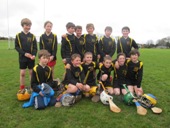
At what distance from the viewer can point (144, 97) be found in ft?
17.3

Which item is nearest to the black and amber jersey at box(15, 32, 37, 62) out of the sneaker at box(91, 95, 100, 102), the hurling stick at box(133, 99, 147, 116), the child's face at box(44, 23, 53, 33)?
the child's face at box(44, 23, 53, 33)

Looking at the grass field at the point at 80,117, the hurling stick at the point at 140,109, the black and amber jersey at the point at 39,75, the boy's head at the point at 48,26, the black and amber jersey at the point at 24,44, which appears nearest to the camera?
the grass field at the point at 80,117

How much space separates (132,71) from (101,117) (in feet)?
8.05

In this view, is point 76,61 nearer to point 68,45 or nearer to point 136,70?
point 68,45

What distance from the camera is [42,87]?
200 inches

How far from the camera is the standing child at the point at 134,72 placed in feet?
20.5

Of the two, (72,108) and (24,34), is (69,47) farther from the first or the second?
(72,108)

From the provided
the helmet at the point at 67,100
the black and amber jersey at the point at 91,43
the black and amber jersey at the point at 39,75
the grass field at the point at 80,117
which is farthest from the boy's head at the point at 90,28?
the helmet at the point at 67,100

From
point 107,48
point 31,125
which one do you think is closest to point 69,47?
point 107,48

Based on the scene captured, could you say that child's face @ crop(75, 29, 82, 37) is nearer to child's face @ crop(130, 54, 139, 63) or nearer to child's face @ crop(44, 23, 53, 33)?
child's face @ crop(44, 23, 53, 33)

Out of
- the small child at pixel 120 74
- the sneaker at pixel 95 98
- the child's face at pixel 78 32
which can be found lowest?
the sneaker at pixel 95 98

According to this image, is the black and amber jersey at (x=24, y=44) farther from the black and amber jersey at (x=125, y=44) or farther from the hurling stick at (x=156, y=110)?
the hurling stick at (x=156, y=110)

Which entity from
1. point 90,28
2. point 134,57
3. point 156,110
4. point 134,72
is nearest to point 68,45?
point 90,28

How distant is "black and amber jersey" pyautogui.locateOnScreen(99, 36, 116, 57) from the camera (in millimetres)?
6988
